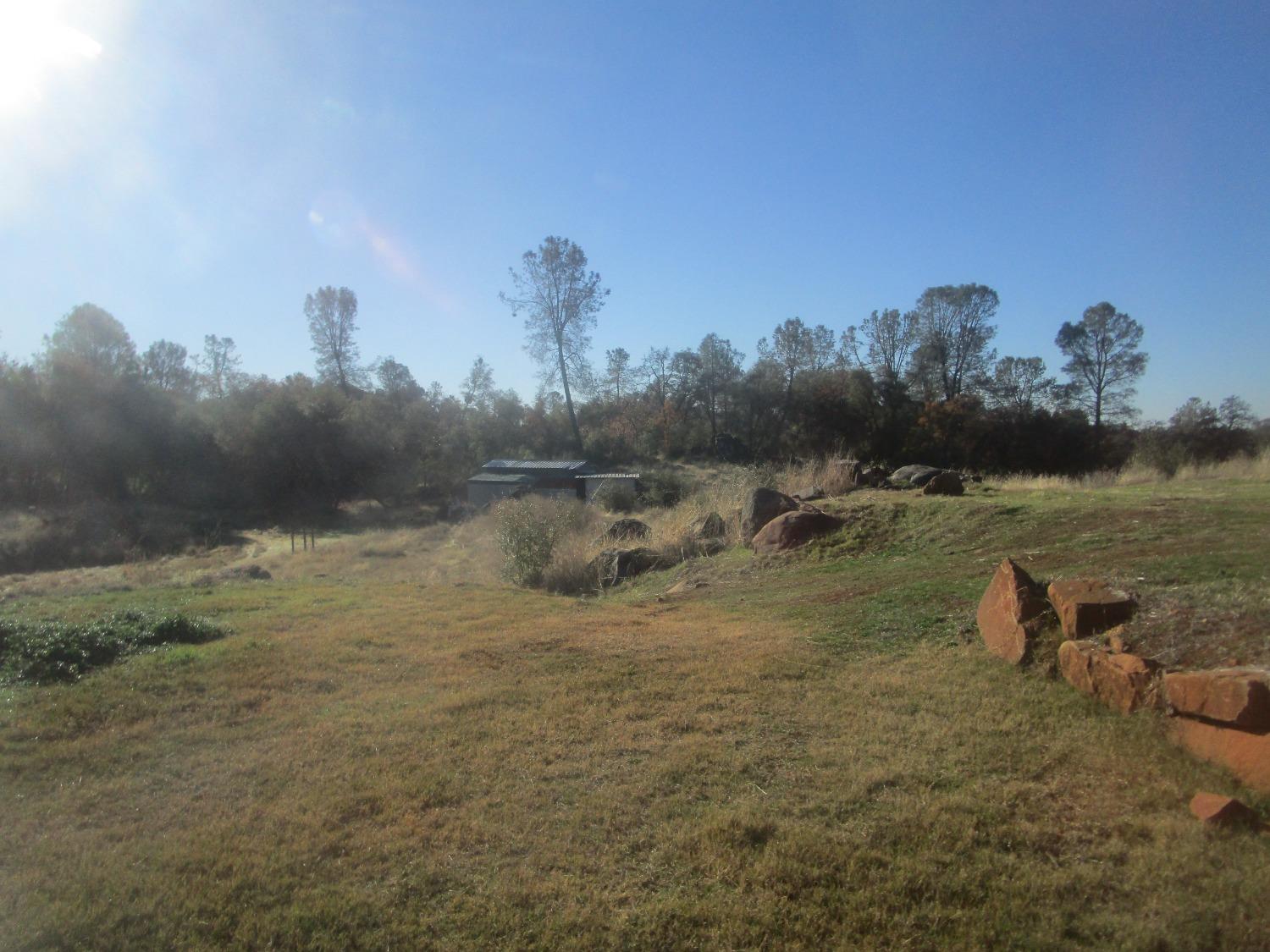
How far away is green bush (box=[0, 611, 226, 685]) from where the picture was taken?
6.68 metres

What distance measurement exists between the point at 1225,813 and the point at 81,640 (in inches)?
359

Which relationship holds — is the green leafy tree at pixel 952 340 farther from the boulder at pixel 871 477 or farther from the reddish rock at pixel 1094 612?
the reddish rock at pixel 1094 612

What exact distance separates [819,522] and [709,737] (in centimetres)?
852

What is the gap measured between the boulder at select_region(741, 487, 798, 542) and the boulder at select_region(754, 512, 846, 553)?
45.1 inches

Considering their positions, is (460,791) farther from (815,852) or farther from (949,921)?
(949,921)

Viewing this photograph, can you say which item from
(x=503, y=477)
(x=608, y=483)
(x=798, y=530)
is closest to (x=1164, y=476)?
(x=798, y=530)

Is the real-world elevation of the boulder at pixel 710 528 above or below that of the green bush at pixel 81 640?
above

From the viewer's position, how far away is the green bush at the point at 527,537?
16125mm

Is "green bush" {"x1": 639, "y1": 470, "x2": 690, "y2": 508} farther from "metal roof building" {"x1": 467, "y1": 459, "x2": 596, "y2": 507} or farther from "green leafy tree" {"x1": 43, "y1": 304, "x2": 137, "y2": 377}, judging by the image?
"green leafy tree" {"x1": 43, "y1": 304, "x2": 137, "y2": 377}

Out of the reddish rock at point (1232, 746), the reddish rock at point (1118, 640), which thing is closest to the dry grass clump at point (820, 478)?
the reddish rock at point (1118, 640)

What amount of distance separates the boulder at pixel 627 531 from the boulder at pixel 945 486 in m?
6.36

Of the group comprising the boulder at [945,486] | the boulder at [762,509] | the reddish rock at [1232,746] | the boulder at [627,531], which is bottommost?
the reddish rock at [1232,746]

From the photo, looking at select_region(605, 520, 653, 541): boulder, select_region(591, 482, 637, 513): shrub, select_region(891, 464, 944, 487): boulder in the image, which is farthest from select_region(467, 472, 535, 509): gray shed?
select_region(891, 464, 944, 487): boulder

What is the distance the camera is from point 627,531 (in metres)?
18.5
